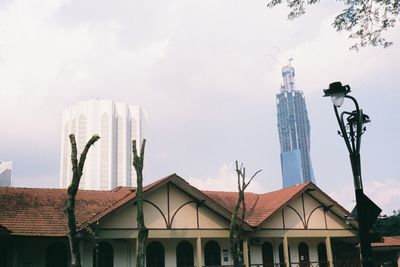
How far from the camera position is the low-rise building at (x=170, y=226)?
20.3 metres

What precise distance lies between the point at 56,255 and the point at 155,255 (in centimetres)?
465

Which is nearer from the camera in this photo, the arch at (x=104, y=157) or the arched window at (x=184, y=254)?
the arched window at (x=184, y=254)

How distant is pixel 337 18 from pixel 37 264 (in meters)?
16.9

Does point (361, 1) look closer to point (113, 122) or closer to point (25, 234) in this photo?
point (25, 234)

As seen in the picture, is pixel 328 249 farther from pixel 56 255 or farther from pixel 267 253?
pixel 56 255

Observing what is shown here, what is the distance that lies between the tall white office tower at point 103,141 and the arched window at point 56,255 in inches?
4509

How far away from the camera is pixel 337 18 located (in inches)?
377

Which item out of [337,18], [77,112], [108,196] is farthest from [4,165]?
[337,18]

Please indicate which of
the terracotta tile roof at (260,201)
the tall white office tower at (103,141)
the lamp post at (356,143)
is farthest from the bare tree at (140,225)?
the tall white office tower at (103,141)

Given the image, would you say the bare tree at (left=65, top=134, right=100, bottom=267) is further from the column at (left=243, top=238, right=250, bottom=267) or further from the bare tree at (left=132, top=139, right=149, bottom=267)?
the column at (left=243, top=238, right=250, bottom=267)

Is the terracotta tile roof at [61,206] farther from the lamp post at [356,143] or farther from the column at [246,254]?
the lamp post at [356,143]

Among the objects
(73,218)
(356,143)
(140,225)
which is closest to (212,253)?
(140,225)

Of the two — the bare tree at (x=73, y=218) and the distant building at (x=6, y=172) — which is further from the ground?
the distant building at (x=6, y=172)

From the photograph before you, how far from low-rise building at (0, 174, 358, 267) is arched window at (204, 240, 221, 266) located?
A: 0.05 meters
